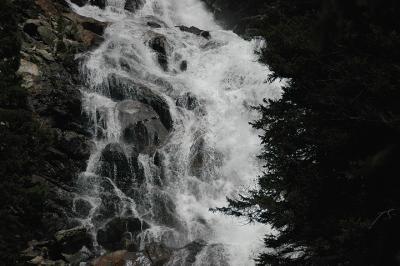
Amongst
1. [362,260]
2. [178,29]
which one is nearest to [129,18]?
[178,29]

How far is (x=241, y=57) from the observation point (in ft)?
104

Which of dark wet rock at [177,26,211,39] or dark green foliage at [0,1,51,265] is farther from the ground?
dark wet rock at [177,26,211,39]

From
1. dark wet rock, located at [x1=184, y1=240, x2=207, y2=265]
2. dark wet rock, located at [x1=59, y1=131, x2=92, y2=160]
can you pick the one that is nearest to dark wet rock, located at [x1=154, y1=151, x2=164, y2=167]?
dark wet rock, located at [x1=59, y1=131, x2=92, y2=160]

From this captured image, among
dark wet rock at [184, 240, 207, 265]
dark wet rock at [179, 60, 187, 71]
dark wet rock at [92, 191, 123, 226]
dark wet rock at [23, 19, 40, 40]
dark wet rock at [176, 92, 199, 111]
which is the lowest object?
dark wet rock at [184, 240, 207, 265]

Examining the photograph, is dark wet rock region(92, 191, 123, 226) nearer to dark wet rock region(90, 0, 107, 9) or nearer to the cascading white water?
the cascading white water

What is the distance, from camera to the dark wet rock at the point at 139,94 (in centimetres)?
2342

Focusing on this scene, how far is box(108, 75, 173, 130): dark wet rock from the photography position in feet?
76.8

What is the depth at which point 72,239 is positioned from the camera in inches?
634

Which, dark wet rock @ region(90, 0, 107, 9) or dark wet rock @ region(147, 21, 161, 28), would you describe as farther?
dark wet rock @ region(90, 0, 107, 9)

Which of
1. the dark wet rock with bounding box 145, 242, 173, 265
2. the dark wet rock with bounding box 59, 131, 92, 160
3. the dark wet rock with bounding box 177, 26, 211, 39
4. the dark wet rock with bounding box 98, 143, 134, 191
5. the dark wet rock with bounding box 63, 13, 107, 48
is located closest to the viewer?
the dark wet rock with bounding box 145, 242, 173, 265

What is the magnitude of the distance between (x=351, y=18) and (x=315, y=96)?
177 centimetres

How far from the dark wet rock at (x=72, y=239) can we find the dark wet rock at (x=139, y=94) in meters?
8.25

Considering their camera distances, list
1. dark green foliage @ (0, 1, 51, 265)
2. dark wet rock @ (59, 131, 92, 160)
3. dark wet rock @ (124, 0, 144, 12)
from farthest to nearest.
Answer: dark wet rock @ (124, 0, 144, 12), dark wet rock @ (59, 131, 92, 160), dark green foliage @ (0, 1, 51, 265)

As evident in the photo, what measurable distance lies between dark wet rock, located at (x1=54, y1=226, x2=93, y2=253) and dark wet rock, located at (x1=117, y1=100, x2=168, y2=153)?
5.59m
